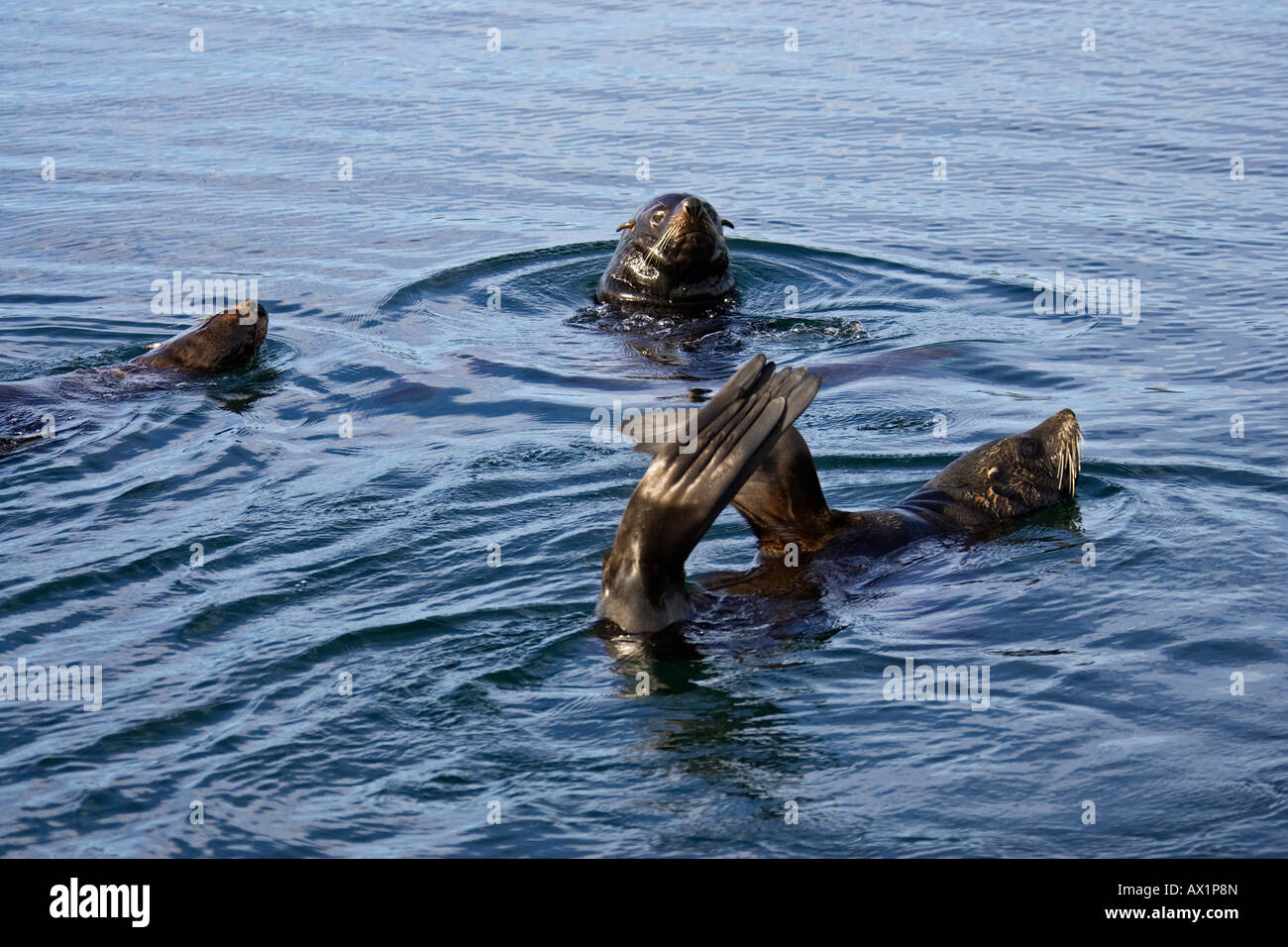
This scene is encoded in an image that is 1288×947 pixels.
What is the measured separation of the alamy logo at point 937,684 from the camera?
5.59 m

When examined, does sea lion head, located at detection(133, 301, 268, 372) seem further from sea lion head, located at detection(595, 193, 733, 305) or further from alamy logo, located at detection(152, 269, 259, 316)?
sea lion head, located at detection(595, 193, 733, 305)

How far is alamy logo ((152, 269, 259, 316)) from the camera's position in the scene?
11336 mm

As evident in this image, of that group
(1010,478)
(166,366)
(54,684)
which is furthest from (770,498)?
(166,366)

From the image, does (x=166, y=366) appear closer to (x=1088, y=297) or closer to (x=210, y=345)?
(x=210, y=345)

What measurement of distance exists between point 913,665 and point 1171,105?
12.4 meters

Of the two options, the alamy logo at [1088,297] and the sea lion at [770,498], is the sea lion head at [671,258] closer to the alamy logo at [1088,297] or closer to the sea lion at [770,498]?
the alamy logo at [1088,297]

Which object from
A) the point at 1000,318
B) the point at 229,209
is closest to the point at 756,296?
the point at 1000,318

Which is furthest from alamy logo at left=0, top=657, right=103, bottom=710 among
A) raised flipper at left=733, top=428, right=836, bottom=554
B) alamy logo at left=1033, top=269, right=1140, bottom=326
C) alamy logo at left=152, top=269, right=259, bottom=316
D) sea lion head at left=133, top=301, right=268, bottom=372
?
alamy logo at left=1033, top=269, right=1140, bottom=326

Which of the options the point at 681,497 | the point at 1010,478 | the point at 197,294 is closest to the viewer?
the point at 681,497

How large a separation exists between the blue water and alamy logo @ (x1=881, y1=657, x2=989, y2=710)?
10 centimetres

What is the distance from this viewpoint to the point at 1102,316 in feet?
36.0

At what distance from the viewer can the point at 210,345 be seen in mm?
9523

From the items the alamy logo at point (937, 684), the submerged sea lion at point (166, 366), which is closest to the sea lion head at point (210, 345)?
the submerged sea lion at point (166, 366)

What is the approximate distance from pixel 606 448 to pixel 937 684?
10.3 feet
